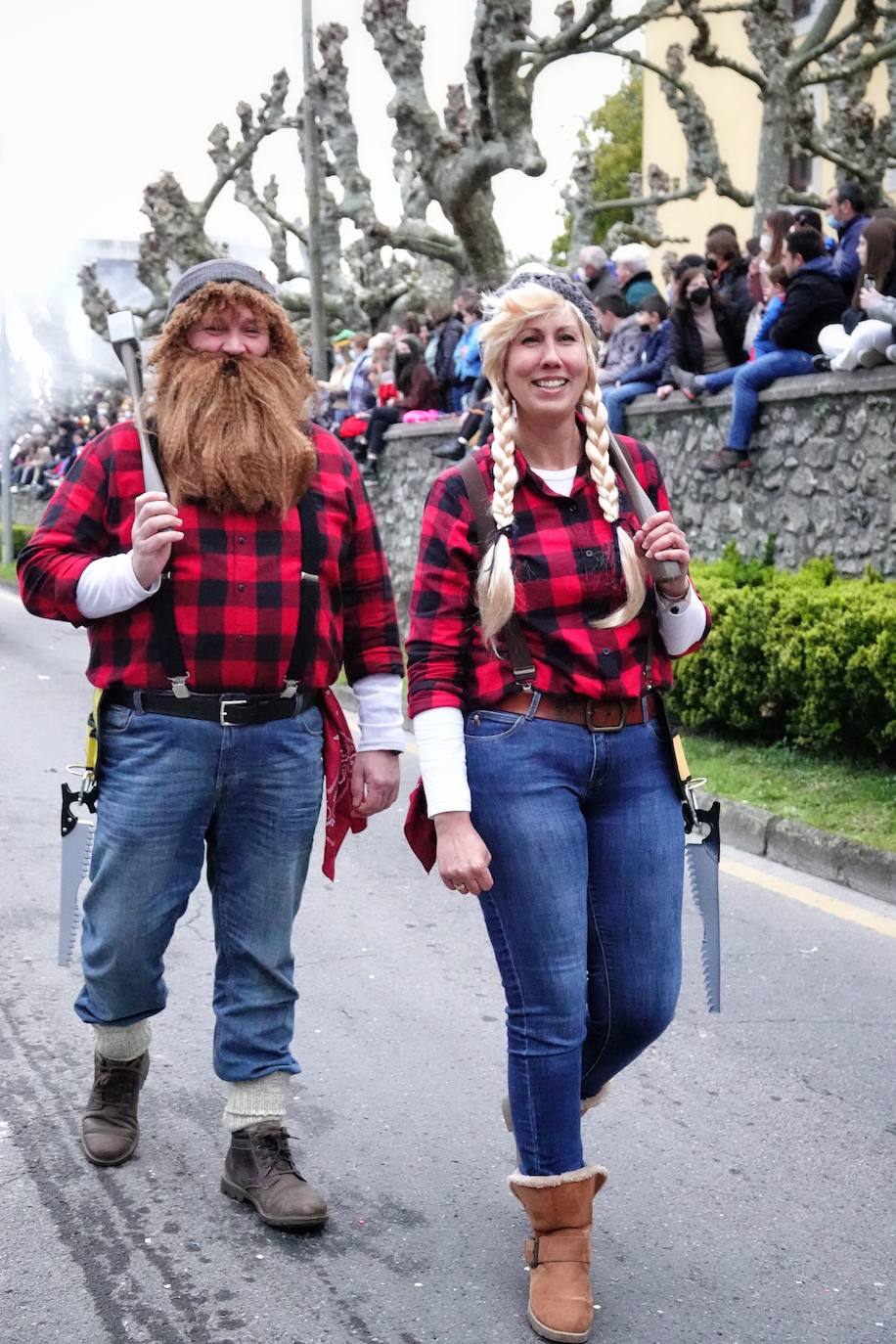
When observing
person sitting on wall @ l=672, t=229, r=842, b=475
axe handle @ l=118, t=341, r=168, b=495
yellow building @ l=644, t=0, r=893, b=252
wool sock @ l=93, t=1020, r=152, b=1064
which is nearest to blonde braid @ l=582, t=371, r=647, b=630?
axe handle @ l=118, t=341, r=168, b=495

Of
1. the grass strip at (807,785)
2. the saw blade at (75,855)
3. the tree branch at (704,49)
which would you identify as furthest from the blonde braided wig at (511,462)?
the tree branch at (704,49)

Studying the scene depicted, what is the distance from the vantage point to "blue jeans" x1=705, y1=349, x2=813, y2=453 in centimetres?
1044

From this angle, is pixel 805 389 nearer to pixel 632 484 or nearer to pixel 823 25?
pixel 632 484

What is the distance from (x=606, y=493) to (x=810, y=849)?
160 inches

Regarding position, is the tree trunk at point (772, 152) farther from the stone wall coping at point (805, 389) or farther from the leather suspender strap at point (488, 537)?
the leather suspender strap at point (488, 537)

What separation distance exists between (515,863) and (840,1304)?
3.60 feet

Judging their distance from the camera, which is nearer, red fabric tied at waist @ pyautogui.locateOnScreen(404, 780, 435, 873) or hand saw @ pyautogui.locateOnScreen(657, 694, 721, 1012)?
red fabric tied at waist @ pyautogui.locateOnScreen(404, 780, 435, 873)

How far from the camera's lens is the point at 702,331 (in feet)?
37.8

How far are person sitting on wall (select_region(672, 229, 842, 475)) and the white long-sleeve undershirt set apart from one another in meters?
7.23

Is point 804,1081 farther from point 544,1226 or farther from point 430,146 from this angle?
point 430,146

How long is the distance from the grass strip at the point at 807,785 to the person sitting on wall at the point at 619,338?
15.1ft

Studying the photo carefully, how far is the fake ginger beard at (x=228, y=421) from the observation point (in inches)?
134

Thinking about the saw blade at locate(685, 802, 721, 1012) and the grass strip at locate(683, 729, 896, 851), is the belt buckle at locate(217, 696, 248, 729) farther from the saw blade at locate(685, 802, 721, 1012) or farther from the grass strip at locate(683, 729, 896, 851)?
the grass strip at locate(683, 729, 896, 851)

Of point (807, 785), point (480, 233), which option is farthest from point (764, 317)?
point (480, 233)
